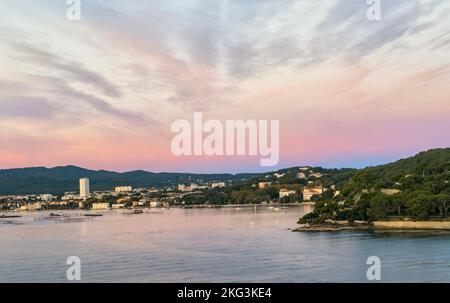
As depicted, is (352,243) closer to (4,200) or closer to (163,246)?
(163,246)

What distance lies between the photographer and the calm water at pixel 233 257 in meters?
8.71

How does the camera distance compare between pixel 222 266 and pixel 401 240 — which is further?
pixel 401 240

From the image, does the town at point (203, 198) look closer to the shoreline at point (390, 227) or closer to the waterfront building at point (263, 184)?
the waterfront building at point (263, 184)

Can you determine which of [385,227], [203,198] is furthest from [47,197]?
[385,227]

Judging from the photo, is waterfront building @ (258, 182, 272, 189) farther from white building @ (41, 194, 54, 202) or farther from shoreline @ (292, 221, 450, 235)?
shoreline @ (292, 221, 450, 235)

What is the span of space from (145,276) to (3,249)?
725 centimetres

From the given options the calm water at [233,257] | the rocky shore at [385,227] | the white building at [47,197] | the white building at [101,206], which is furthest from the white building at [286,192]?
the white building at [47,197]

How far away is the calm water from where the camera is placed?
8711 mm

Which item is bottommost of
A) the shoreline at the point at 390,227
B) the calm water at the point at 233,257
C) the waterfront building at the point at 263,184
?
the calm water at the point at 233,257

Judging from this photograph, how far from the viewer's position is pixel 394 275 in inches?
336

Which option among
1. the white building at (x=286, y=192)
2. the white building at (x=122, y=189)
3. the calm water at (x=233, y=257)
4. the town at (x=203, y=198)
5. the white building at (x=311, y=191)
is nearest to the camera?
the calm water at (x=233, y=257)

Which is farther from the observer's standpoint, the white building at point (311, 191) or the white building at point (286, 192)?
the white building at point (286, 192)

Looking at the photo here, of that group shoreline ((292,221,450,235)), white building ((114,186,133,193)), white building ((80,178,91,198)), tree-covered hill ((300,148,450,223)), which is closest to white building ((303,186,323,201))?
tree-covered hill ((300,148,450,223))

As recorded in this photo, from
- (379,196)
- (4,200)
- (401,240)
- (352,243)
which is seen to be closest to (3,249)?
(352,243)
